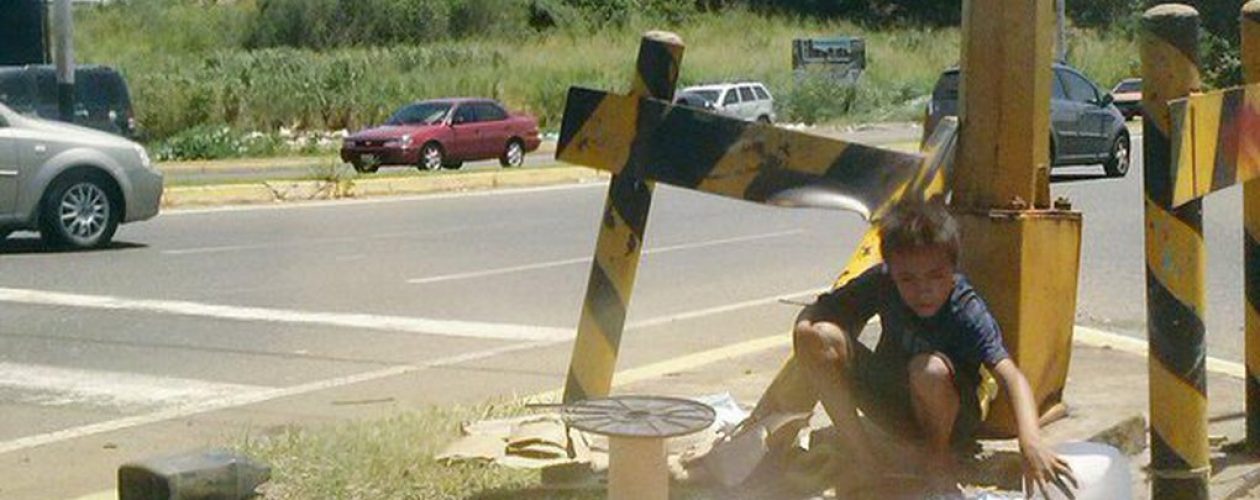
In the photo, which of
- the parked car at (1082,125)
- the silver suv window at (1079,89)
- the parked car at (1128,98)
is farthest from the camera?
the parked car at (1128,98)

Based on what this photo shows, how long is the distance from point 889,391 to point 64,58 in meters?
20.0

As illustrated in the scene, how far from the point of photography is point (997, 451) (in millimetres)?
5836

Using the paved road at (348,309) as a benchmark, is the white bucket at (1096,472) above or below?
above

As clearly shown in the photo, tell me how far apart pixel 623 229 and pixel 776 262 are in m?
9.19

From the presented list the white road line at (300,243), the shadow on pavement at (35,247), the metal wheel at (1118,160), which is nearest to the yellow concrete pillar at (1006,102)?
the white road line at (300,243)

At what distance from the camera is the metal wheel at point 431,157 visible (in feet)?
113

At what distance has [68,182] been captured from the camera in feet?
52.6

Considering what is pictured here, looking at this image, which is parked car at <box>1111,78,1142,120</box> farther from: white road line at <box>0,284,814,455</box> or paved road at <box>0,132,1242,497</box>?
white road line at <box>0,284,814,455</box>

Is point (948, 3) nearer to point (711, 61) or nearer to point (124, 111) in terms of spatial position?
point (711, 61)

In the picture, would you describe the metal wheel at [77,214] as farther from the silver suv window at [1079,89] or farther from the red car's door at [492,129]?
the red car's door at [492,129]

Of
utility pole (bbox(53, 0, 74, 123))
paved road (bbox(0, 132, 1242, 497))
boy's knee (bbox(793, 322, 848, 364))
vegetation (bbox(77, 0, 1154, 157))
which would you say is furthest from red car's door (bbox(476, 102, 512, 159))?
boy's knee (bbox(793, 322, 848, 364))

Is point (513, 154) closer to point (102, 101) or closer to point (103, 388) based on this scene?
point (102, 101)

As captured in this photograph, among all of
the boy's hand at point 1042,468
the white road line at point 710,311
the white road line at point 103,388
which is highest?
the boy's hand at point 1042,468

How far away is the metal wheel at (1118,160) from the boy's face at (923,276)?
70.2 feet
